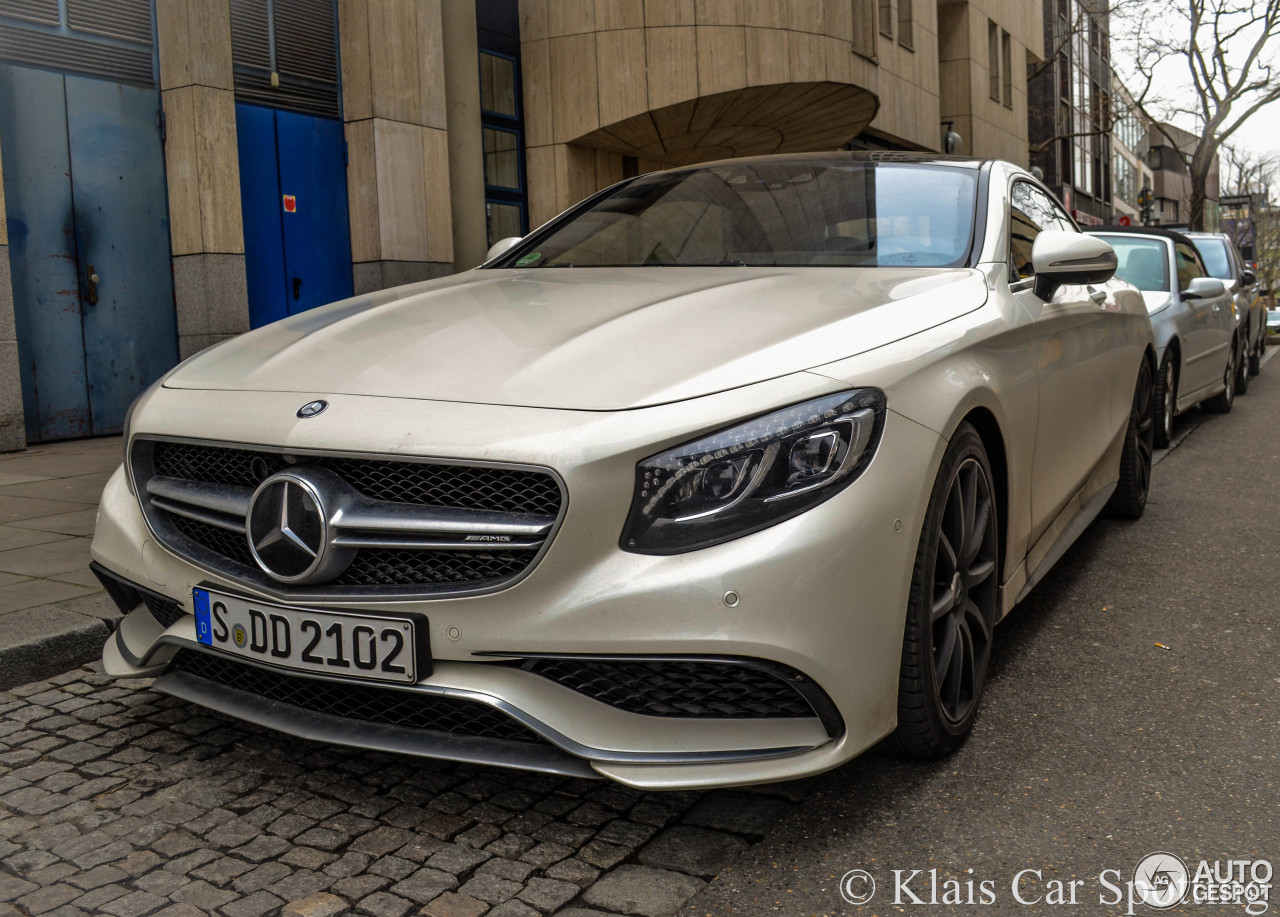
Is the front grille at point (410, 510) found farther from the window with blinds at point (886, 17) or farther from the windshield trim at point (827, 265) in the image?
the window with blinds at point (886, 17)

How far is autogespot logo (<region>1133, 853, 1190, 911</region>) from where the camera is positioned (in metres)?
2.25

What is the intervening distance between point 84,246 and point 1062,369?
822 centimetres

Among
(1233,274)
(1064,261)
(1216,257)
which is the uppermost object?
(1216,257)

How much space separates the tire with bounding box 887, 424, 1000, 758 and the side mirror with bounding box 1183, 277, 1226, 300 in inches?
253

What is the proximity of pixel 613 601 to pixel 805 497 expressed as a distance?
41 centimetres

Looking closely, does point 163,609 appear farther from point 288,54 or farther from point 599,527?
point 288,54

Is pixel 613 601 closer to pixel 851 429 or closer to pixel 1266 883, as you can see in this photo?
pixel 851 429

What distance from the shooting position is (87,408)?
971cm

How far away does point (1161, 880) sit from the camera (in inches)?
91.0

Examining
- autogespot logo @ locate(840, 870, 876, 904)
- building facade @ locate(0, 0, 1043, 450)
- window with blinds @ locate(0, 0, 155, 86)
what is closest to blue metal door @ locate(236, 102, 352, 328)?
building facade @ locate(0, 0, 1043, 450)

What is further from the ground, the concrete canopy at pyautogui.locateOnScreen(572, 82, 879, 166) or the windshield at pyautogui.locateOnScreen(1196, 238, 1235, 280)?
the concrete canopy at pyautogui.locateOnScreen(572, 82, 879, 166)

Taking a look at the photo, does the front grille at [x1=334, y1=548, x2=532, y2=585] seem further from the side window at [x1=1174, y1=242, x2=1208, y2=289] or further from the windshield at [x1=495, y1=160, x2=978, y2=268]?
the side window at [x1=1174, y1=242, x2=1208, y2=289]

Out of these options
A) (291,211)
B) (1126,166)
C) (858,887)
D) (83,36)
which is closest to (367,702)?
(858,887)

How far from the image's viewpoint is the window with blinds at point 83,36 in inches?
360
